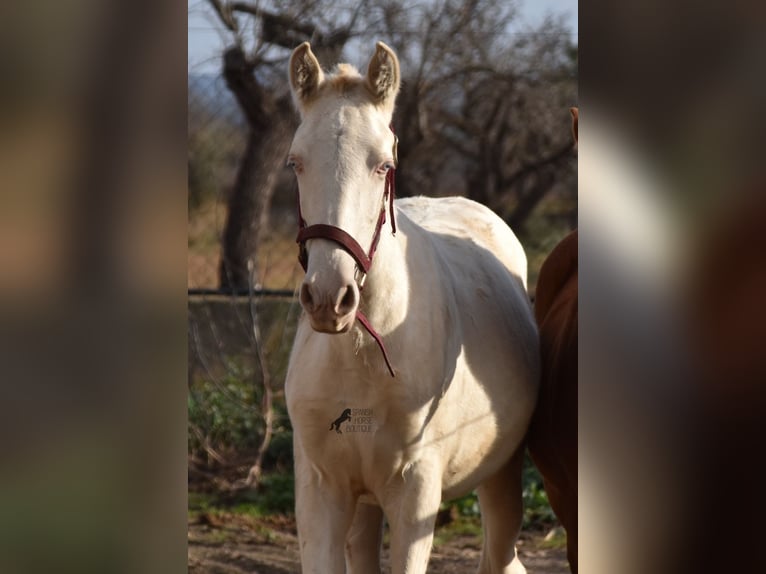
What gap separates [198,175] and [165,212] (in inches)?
211

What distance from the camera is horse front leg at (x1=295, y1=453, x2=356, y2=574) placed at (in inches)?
102

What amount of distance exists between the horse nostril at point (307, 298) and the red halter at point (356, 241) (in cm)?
13

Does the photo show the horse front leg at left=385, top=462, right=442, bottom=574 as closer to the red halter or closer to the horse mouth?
the red halter

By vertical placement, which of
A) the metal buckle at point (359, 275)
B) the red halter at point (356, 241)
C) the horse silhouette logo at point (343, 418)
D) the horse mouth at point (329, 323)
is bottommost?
the horse silhouette logo at point (343, 418)

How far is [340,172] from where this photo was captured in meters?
2.24

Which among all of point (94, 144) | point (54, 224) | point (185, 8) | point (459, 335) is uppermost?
point (185, 8)

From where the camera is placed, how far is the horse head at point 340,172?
2146mm

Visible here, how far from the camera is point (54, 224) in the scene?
1323 mm

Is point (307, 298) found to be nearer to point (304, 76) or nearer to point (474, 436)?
point (304, 76)

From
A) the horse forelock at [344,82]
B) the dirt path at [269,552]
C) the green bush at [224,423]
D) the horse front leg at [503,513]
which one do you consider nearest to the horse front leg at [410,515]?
the horse front leg at [503,513]

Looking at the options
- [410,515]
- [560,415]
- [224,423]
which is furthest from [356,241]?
[224,423]

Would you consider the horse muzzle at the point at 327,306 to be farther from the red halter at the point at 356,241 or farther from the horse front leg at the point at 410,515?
the horse front leg at the point at 410,515

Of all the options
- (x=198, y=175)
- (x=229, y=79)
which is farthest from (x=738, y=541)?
(x=198, y=175)

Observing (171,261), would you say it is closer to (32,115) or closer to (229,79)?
(32,115)
